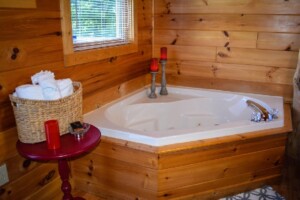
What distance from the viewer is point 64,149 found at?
136 cm

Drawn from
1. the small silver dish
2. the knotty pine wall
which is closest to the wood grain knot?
the knotty pine wall

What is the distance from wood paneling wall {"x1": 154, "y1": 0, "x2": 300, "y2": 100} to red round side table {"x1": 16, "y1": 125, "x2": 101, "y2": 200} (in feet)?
5.25

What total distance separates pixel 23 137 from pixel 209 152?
44.0 inches

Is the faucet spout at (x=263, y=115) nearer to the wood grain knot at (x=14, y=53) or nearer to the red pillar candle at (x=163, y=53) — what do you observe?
the red pillar candle at (x=163, y=53)

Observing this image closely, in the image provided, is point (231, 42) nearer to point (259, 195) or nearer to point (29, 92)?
point (259, 195)

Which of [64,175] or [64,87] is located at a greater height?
[64,87]

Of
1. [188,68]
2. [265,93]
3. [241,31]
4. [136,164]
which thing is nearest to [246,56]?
[241,31]

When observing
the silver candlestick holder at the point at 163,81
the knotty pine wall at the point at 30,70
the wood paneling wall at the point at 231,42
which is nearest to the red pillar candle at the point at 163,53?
the silver candlestick holder at the point at 163,81

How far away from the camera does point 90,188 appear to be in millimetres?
2023

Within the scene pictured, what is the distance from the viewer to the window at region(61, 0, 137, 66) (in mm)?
1861

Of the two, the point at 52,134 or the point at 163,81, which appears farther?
the point at 163,81

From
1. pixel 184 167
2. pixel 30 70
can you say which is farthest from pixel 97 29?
Result: pixel 184 167

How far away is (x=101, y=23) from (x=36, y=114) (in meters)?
1.12

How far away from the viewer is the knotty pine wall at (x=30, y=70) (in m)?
1.47
